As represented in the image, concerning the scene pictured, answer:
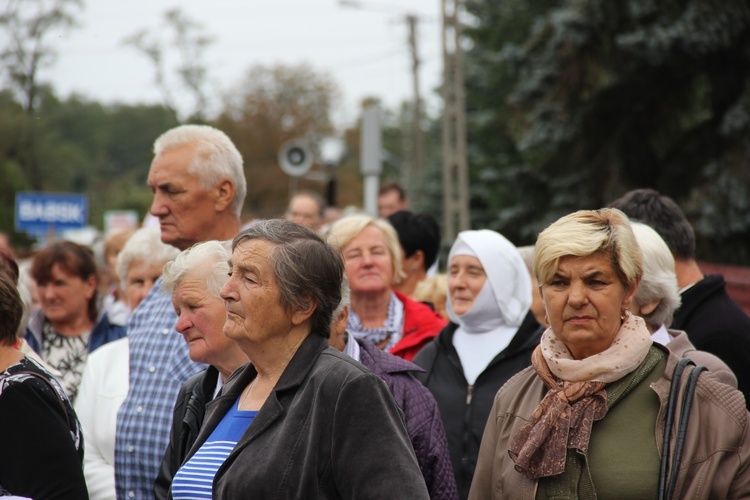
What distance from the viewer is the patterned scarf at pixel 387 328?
5.87 m

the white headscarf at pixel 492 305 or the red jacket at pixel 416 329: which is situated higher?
the white headscarf at pixel 492 305

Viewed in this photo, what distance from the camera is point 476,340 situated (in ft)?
17.2

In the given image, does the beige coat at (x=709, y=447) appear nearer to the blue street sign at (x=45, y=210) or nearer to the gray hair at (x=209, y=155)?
the gray hair at (x=209, y=155)

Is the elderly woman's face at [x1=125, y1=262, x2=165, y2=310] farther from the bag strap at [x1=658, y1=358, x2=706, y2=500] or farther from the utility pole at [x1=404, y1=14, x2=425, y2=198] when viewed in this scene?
the utility pole at [x1=404, y1=14, x2=425, y2=198]

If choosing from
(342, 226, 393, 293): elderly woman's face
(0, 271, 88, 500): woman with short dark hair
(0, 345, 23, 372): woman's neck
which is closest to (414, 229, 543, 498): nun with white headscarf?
(342, 226, 393, 293): elderly woman's face

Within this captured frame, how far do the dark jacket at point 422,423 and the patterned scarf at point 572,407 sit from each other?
56 centimetres

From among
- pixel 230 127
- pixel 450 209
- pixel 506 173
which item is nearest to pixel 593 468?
pixel 506 173

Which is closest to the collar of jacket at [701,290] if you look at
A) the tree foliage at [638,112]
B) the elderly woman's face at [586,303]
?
the elderly woman's face at [586,303]

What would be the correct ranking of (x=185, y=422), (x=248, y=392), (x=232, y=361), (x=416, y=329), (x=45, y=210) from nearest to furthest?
(x=248, y=392)
(x=185, y=422)
(x=232, y=361)
(x=416, y=329)
(x=45, y=210)

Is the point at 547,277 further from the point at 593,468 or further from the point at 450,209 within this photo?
the point at 450,209

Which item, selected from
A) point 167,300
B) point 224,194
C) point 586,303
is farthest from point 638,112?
point 586,303

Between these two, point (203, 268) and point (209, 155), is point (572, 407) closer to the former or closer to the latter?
point (203, 268)

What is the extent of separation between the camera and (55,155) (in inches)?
1330

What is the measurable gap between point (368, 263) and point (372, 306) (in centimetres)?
26
